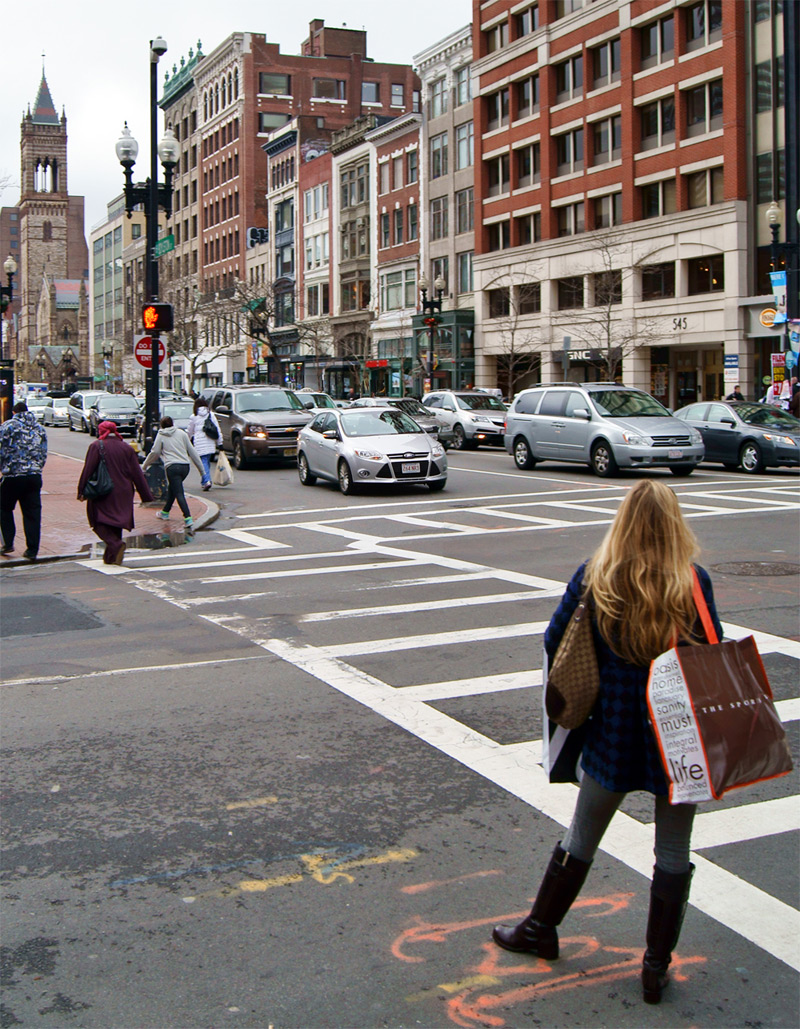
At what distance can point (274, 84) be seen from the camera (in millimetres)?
86812

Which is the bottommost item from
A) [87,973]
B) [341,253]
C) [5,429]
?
[87,973]

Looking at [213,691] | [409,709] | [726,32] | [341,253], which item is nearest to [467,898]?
[409,709]

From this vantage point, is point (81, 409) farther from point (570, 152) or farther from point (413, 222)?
point (570, 152)

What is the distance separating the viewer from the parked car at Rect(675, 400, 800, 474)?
79.5 feet

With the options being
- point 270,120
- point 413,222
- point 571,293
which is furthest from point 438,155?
point 270,120

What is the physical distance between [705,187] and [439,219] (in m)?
20.9

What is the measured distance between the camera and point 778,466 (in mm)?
24359

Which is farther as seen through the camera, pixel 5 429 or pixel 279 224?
pixel 279 224

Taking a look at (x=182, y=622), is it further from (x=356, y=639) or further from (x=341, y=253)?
(x=341, y=253)

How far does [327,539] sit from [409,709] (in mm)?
8607

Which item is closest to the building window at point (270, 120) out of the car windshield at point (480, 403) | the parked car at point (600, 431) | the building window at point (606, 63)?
the building window at point (606, 63)

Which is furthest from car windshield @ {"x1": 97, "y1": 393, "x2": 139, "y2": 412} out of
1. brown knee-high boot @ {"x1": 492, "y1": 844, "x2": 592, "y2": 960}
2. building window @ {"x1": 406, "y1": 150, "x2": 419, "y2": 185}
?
Result: brown knee-high boot @ {"x1": 492, "y1": 844, "x2": 592, "y2": 960}

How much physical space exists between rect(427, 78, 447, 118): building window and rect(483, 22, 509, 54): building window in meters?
4.57

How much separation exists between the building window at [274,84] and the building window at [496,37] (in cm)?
3371
